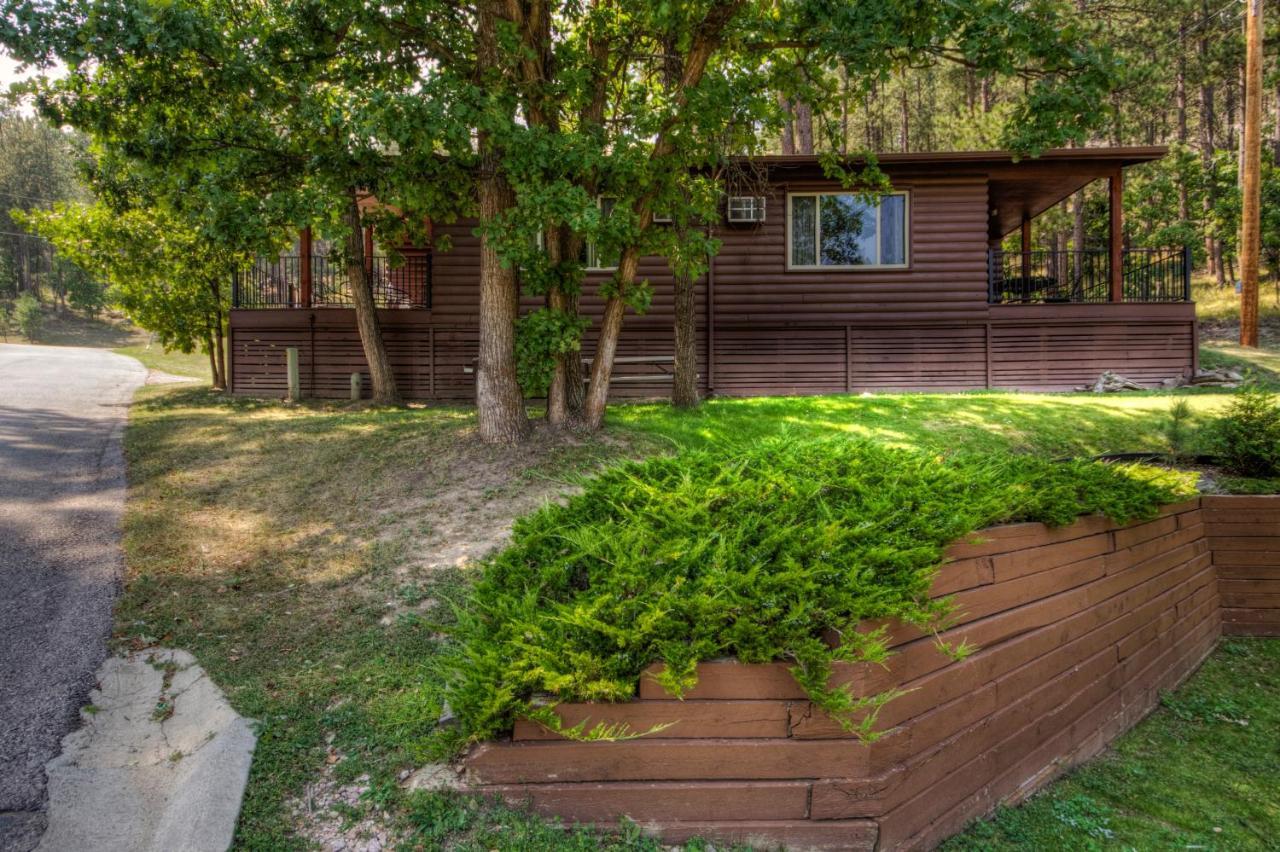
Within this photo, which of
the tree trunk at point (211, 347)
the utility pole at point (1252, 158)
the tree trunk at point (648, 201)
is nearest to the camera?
the tree trunk at point (648, 201)

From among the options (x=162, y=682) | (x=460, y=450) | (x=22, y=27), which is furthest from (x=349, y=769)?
(x=22, y=27)

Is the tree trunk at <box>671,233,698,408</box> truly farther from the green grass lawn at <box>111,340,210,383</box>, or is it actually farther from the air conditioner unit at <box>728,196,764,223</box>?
the green grass lawn at <box>111,340,210,383</box>

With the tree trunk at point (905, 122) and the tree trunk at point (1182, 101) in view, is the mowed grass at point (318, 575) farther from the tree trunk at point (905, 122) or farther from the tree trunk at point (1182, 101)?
the tree trunk at point (905, 122)

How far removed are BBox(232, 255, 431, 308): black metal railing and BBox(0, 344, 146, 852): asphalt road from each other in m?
4.18

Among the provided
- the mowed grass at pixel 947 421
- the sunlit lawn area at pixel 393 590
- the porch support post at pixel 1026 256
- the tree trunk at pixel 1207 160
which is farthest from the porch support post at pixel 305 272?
the tree trunk at pixel 1207 160

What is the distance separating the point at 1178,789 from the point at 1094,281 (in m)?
14.5

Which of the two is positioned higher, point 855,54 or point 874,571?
point 855,54

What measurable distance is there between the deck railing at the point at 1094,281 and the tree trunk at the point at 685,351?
21.1ft

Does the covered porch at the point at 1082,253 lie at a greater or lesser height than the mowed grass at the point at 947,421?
greater

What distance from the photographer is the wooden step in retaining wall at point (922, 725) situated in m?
2.09

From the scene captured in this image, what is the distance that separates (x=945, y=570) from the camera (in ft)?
8.35

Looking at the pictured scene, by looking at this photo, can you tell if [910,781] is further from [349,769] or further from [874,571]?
[349,769]

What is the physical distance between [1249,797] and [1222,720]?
2.50ft

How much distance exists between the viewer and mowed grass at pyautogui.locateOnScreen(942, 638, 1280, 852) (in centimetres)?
266
